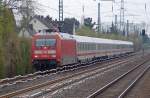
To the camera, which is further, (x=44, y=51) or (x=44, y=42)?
(x=44, y=42)

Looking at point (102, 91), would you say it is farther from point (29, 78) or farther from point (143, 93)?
point (29, 78)

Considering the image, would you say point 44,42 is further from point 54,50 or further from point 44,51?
point 54,50

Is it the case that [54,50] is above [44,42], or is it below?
below

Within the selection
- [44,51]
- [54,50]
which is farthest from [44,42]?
[54,50]

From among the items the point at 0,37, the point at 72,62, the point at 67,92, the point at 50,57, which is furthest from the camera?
the point at 72,62

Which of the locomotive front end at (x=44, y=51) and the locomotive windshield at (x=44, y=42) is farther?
the locomotive windshield at (x=44, y=42)

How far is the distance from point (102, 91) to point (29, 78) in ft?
25.5

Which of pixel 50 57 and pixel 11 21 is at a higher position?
pixel 11 21

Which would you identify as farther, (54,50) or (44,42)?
(44,42)

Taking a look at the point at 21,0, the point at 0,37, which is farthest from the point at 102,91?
the point at 21,0

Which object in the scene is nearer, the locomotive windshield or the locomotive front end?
the locomotive front end

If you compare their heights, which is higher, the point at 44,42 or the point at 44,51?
the point at 44,42

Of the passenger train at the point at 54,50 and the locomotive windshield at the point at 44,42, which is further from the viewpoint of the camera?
the locomotive windshield at the point at 44,42

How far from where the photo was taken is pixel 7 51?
105 ft
